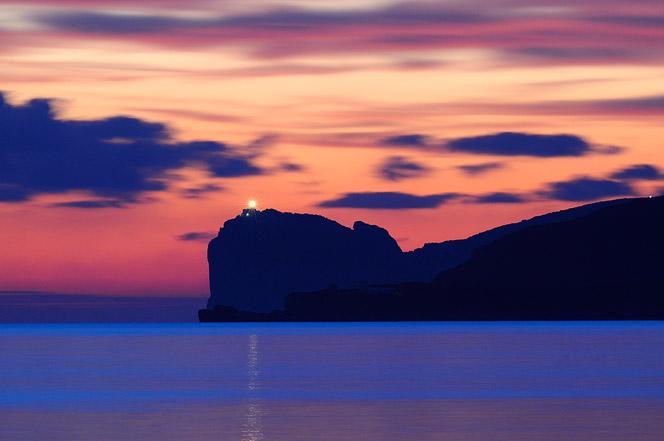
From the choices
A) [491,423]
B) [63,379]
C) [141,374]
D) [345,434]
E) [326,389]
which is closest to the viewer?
[345,434]

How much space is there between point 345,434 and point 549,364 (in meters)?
65.7

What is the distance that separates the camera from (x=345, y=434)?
52.6 metres

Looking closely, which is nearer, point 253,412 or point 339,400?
point 253,412

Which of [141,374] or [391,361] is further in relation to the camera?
[391,361]

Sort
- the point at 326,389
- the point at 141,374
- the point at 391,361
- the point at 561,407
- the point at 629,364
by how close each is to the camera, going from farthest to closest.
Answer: the point at 391,361 → the point at 629,364 → the point at 141,374 → the point at 326,389 → the point at 561,407

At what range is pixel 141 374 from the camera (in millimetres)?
102688

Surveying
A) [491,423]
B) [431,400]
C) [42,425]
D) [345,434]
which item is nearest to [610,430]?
[491,423]

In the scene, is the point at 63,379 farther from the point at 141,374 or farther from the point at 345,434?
the point at 345,434

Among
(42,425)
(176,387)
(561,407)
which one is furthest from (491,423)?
(176,387)

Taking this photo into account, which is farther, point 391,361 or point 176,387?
point 391,361

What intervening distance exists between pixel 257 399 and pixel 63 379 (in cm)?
2757

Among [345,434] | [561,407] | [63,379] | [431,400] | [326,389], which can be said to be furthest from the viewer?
[63,379]

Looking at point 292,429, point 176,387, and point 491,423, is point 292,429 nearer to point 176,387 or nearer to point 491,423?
point 491,423

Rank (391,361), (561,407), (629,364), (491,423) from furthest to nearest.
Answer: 1. (391,361)
2. (629,364)
3. (561,407)
4. (491,423)
